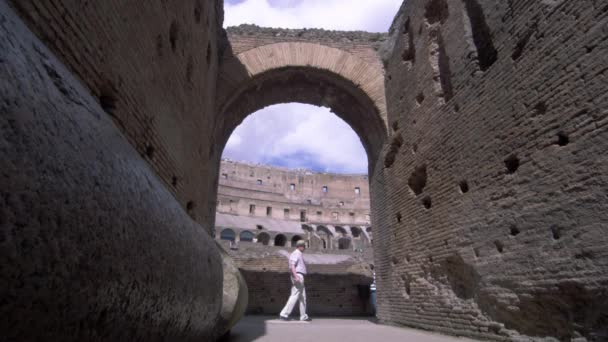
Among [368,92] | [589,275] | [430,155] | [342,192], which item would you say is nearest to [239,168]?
[342,192]

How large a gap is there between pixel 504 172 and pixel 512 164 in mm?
134

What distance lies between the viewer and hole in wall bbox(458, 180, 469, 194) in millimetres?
5379

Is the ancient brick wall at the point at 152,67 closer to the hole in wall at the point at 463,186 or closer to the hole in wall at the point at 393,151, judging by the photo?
the hole in wall at the point at 393,151

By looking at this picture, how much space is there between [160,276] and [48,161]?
760 millimetres

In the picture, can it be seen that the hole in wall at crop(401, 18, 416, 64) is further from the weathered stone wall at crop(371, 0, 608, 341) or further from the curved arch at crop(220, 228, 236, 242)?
the curved arch at crop(220, 228, 236, 242)

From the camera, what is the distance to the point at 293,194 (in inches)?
1548

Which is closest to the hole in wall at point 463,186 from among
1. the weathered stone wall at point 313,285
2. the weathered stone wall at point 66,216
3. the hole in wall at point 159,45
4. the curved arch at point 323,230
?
the hole in wall at point 159,45

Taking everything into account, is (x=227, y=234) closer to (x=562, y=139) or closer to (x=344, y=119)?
(x=344, y=119)

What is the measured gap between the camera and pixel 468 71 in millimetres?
5574

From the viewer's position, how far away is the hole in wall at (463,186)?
538cm

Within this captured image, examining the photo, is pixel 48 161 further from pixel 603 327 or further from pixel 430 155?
pixel 430 155

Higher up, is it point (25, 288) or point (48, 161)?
point (48, 161)

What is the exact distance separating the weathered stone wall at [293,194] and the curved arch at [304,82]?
2566 cm

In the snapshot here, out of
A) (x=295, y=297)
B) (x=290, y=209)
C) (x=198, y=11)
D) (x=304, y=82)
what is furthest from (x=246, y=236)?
(x=198, y=11)
